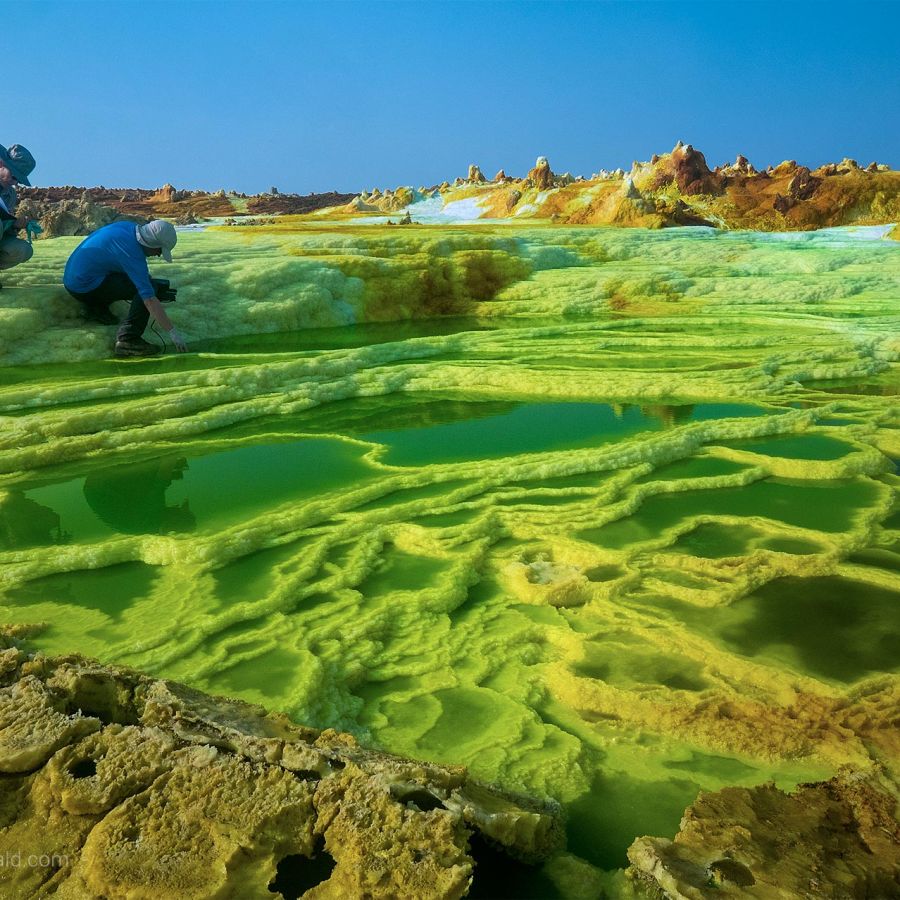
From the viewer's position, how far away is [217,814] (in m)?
1.53

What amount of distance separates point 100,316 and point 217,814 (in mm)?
8382

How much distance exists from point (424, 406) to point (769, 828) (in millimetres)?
5403

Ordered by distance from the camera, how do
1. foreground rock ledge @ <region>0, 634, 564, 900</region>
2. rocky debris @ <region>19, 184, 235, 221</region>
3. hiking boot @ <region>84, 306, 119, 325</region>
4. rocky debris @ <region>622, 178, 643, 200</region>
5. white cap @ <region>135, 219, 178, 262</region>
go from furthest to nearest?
rocky debris @ <region>19, 184, 235, 221</region>
rocky debris @ <region>622, 178, 643, 200</region>
hiking boot @ <region>84, 306, 119, 325</region>
white cap @ <region>135, 219, 178, 262</region>
foreground rock ledge @ <region>0, 634, 564, 900</region>

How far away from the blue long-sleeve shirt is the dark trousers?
68mm

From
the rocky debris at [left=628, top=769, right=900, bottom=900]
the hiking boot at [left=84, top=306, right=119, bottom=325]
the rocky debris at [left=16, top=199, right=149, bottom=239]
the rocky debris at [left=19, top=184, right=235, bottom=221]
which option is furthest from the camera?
the rocky debris at [left=19, top=184, right=235, bottom=221]

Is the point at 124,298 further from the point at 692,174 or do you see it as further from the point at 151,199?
the point at 151,199

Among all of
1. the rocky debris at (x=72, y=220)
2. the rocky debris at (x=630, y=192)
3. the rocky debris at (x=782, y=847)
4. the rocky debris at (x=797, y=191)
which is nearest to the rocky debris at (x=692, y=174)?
the rocky debris at (x=797, y=191)

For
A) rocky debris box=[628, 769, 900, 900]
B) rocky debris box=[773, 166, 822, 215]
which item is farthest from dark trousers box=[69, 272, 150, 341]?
rocky debris box=[773, 166, 822, 215]

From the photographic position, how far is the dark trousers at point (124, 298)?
27.0ft

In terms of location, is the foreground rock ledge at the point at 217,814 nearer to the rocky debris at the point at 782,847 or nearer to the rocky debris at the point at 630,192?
the rocky debris at the point at 782,847

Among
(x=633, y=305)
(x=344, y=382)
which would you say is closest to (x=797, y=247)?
(x=633, y=305)

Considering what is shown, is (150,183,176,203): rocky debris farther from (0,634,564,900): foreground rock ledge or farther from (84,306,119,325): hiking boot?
(0,634,564,900): foreground rock ledge

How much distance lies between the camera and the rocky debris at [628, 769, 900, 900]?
1.54 metres

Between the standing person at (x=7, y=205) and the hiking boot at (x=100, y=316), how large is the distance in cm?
90
